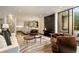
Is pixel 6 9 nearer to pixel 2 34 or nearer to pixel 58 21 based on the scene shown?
pixel 2 34

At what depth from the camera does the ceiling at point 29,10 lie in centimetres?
277

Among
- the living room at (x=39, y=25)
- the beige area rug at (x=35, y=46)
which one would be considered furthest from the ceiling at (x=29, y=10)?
the beige area rug at (x=35, y=46)

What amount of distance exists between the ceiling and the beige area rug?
0.53 meters

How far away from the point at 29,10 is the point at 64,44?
123 cm

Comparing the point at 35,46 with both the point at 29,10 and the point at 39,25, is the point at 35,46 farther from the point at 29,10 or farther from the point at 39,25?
the point at 29,10

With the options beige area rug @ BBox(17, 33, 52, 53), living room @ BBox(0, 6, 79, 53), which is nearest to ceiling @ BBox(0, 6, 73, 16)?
living room @ BBox(0, 6, 79, 53)

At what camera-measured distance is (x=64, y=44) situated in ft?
10.6

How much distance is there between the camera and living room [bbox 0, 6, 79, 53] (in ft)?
9.39

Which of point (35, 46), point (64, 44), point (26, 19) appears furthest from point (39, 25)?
point (64, 44)

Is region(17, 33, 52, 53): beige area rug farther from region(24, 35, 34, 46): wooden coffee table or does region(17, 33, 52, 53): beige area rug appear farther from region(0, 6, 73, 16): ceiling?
region(0, 6, 73, 16): ceiling
